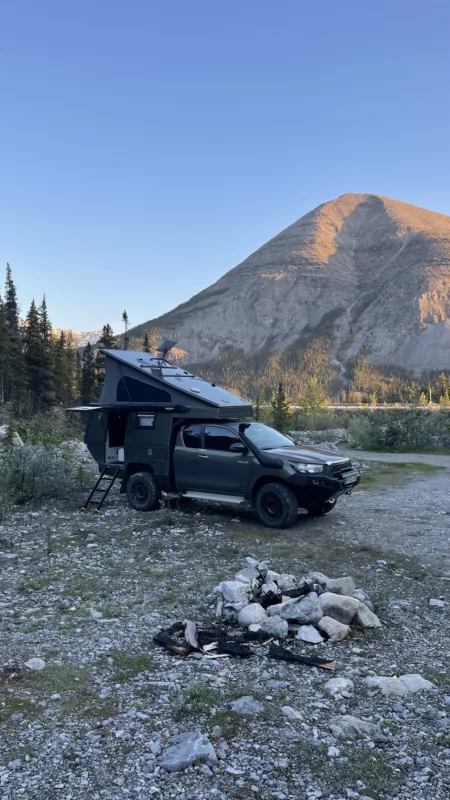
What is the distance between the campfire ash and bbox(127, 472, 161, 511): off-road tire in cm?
479

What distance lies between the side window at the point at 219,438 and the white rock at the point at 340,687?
20.0 feet

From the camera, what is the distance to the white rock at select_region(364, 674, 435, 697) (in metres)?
4.29

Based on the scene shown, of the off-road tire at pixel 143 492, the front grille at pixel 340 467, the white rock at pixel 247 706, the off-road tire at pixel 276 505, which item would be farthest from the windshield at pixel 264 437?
the white rock at pixel 247 706

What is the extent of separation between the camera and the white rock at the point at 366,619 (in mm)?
5582

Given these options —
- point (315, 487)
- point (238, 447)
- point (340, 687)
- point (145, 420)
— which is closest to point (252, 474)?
point (238, 447)

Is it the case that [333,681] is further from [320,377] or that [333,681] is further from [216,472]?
[320,377]

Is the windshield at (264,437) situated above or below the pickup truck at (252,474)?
above

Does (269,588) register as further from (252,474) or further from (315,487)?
(252,474)

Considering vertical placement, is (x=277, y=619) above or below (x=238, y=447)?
below

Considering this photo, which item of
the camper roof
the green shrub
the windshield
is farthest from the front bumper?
the green shrub

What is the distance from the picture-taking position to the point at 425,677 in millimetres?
4535

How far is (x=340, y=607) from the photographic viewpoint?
563 cm

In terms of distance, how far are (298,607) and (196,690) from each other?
170cm

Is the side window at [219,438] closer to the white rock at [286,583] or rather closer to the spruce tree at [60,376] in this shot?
the white rock at [286,583]
